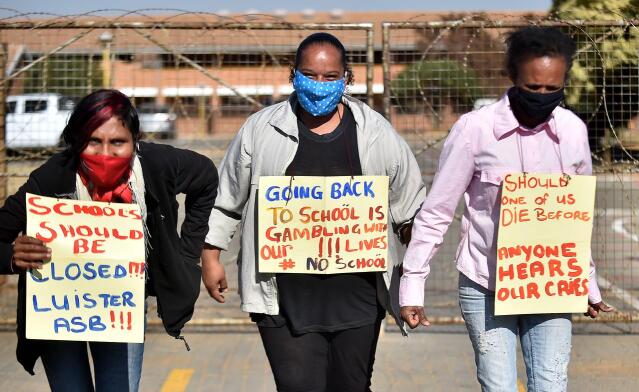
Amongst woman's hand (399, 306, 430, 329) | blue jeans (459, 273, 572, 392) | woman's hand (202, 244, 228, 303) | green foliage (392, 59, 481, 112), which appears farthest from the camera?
green foliage (392, 59, 481, 112)

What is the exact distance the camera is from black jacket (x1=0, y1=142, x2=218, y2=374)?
433 centimetres

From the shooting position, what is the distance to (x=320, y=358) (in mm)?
4805

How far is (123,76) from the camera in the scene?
34.3 ft

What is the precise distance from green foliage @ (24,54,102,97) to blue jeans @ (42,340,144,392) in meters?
4.38

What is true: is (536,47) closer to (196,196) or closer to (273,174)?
(273,174)

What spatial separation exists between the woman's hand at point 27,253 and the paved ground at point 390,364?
272 centimetres

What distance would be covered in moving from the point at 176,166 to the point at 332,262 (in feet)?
2.43

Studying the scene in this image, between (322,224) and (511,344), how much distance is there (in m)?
0.94

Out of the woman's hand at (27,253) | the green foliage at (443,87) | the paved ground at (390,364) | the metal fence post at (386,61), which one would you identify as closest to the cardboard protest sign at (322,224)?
the woman's hand at (27,253)

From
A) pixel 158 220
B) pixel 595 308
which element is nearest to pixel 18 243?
pixel 158 220

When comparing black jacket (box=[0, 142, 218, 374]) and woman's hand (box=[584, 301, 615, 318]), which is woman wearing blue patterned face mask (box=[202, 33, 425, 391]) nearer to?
black jacket (box=[0, 142, 218, 374])

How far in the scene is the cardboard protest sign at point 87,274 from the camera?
14.1 feet

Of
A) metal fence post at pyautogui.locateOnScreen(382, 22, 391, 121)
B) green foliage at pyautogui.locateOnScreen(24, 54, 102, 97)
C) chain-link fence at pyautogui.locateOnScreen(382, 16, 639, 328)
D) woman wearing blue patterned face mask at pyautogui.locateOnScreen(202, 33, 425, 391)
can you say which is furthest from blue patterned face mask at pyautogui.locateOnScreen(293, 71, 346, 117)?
green foliage at pyautogui.locateOnScreen(24, 54, 102, 97)

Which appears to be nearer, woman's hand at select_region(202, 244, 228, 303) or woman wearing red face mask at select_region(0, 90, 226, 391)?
woman wearing red face mask at select_region(0, 90, 226, 391)
